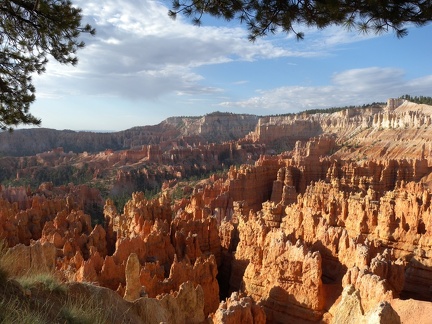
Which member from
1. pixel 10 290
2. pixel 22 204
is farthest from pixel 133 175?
pixel 10 290

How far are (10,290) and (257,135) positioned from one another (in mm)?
85590

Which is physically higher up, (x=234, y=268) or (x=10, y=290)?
(x=10, y=290)

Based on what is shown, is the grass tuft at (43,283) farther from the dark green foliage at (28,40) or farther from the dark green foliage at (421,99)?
the dark green foliage at (421,99)

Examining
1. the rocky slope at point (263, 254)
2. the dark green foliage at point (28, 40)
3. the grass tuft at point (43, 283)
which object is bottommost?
the rocky slope at point (263, 254)

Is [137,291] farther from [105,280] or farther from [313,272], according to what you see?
[313,272]

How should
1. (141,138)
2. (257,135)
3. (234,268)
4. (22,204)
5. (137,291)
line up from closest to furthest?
(137,291) → (234,268) → (22,204) → (257,135) → (141,138)

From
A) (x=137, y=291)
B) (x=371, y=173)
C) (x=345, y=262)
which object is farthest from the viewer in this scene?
(x=371, y=173)

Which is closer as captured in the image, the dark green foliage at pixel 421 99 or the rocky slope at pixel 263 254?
the rocky slope at pixel 263 254

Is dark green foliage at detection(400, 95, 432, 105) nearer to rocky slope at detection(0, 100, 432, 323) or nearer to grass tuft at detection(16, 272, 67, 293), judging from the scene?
rocky slope at detection(0, 100, 432, 323)

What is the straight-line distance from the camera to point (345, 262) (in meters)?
13.3

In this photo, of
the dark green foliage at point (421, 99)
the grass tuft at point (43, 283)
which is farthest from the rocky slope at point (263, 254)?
the dark green foliage at point (421, 99)

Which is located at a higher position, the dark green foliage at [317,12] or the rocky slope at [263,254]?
the dark green foliage at [317,12]

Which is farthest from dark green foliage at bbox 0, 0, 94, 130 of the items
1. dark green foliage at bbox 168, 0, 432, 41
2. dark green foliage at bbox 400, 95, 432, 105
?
dark green foliage at bbox 400, 95, 432, 105

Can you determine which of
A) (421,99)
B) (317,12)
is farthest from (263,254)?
(421,99)
